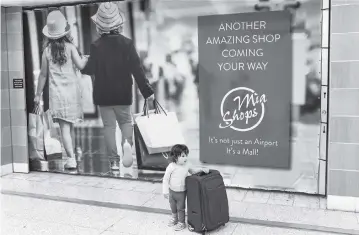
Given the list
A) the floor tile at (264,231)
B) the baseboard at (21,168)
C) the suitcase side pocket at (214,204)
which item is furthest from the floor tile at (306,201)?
the baseboard at (21,168)

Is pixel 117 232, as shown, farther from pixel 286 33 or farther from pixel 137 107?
pixel 286 33

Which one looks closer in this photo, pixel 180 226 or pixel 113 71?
pixel 180 226

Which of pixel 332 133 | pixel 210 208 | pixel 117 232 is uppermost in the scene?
pixel 332 133

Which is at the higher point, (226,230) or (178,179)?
(178,179)

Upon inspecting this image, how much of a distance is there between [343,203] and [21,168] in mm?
5497

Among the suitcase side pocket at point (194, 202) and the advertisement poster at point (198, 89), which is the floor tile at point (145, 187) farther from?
the suitcase side pocket at point (194, 202)

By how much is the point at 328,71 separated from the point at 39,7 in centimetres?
488

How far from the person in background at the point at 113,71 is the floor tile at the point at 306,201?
2.69 m

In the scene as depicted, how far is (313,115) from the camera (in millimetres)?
5688

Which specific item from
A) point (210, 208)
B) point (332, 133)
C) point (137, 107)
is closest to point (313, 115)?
point (332, 133)

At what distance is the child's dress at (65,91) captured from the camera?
22.8ft

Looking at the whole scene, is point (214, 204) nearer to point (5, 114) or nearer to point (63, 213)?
point (63, 213)

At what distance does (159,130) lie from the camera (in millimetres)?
6531

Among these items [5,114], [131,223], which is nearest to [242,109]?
[131,223]
